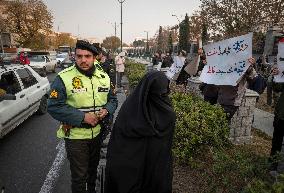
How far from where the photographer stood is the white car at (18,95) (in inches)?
283

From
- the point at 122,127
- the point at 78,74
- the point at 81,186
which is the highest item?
the point at 78,74

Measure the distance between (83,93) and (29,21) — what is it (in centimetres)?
5474

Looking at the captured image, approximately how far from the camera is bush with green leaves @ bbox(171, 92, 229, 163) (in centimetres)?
491

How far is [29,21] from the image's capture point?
2149 inches

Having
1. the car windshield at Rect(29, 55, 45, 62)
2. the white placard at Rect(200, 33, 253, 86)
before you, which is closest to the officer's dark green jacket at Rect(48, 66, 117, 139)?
the white placard at Rect(200, 33, 253, 86)

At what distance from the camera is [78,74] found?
3762 mm

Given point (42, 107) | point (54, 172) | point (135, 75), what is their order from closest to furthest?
1. point (54, 172)
2. point (42, 107)
3. point (135, 75)

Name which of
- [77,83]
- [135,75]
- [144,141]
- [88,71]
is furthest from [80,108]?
[135,75]

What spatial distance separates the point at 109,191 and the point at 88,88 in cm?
121

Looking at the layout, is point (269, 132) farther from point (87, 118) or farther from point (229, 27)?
point (229, 27)

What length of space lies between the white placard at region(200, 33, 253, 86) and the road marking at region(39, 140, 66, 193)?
9.65 ft

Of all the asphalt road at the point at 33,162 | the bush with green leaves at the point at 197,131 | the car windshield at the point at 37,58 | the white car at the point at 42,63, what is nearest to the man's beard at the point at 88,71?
the bush with green leaves at the point at 197,131

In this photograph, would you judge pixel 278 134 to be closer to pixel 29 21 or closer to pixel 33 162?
pixel 33 162

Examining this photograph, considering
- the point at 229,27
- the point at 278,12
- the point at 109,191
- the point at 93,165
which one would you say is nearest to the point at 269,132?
the point at 93,165
